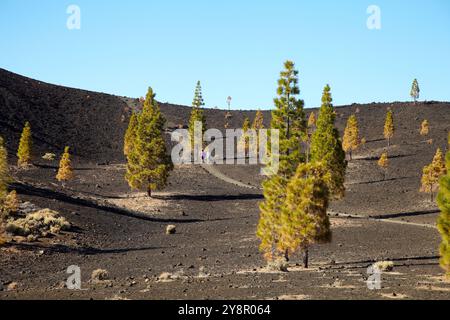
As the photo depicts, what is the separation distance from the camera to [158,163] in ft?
202

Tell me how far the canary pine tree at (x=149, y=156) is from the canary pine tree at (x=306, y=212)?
112 ft

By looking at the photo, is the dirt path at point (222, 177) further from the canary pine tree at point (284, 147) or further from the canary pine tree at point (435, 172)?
the canary pine tree at point (284, 147)

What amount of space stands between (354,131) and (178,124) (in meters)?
62.7

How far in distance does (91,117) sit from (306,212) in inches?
4557

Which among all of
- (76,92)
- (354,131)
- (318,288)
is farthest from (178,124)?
(318,288)

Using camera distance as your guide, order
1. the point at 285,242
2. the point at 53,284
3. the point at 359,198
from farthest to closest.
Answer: the point at 359,198, the point at 285,242, the point at 53,284

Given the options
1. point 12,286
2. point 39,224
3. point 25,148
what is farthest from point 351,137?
point 12,286

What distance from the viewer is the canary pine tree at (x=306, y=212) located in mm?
28016

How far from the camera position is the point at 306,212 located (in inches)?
1113

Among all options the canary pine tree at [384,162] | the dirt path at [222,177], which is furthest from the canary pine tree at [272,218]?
the canary pine tree at [384,162]

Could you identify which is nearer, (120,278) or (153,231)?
(120,278)

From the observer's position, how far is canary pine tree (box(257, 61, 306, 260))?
31778 mm
